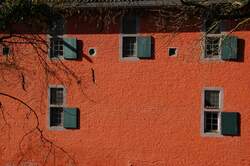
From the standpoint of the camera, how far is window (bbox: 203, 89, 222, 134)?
14539mm

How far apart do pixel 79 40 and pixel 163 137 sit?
3464 mm

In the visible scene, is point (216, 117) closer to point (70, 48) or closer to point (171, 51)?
point (171, 51)

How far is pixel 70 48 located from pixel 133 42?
1.72 metres

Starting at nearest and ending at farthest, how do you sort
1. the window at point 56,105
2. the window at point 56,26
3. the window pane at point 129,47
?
the window pane at point 129,47 → the window at point 56,26 → the window at point 56,105

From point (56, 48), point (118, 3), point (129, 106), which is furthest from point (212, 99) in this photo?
point (56, 48)

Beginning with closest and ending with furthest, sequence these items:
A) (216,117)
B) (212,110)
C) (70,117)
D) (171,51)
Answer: (212,110)
(216,117)
(171,51)
(70,117)

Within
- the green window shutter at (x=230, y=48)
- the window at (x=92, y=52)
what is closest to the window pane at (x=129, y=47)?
the window at (x=92, y=52)

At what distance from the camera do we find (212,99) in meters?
14.6

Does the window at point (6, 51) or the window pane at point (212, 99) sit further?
the window at point (6, 51)

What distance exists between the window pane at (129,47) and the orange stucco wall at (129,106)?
0.73ft

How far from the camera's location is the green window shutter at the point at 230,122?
1424cm

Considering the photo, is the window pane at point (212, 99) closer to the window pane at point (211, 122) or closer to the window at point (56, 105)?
the window pane at point (211, 122)

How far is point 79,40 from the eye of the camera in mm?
15367

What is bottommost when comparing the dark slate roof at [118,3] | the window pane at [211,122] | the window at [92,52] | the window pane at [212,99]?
the window pane at [211,122]
